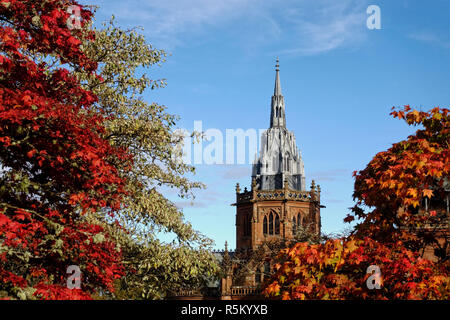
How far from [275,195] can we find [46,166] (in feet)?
254

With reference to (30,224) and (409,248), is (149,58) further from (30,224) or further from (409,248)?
(409,248)

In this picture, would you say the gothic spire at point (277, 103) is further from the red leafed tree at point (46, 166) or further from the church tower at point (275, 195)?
the red leafed tree at point (46, 166)

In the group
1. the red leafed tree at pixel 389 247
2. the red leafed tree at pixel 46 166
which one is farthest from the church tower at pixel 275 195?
the red leafed tree at pixel 46 166

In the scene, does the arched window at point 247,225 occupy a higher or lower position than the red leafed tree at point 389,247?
higher

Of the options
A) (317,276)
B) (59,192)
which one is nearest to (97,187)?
(59,192)

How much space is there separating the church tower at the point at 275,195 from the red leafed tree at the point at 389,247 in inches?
2729

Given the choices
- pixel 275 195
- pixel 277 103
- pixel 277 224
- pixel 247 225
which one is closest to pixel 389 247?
pixel 277 224

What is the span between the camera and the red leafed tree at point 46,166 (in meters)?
10.9

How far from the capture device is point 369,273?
43.8ft

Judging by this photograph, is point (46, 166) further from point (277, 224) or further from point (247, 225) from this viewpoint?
point (247, 225)

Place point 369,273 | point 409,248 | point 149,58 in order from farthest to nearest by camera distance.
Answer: point 149,58 → point 409,248 → point 369,273

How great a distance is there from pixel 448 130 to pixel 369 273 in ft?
12.8

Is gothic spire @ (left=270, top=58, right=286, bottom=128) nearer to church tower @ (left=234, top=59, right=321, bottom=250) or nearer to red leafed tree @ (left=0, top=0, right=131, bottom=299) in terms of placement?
church tower @ (left=234, top=59, right=321, bottom=250)
